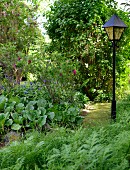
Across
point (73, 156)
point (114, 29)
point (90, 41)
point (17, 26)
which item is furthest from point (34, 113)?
Answer: point (17, 26)

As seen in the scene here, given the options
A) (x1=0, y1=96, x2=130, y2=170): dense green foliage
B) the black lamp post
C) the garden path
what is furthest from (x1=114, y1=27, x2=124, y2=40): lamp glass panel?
(x1=0, y1=96, x2=130, y2=170): dense green foliage

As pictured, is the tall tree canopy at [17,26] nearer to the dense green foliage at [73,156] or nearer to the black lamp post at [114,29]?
the black lamp post at [114,29]

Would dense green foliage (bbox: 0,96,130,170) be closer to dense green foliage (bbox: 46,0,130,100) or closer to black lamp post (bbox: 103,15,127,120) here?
black lamp post (bbox: 103,15,127,120)

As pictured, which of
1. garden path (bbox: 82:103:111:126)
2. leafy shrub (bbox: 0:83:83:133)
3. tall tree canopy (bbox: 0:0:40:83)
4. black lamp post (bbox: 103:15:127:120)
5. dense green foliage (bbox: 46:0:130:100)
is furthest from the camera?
tall tree canopy (bbox: 0:0:40:83)

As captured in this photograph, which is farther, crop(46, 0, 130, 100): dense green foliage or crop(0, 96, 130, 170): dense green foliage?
crop(46, 0, 130, 100): dense green foliage

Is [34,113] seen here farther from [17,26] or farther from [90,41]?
[17,26]

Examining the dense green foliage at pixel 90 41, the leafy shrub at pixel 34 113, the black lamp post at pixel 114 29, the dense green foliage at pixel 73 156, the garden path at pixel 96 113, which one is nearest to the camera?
the dense green foliage at pixel 73 156

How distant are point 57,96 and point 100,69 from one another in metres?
2.10

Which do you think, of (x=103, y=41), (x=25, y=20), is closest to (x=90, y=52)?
(x=103, y=41)

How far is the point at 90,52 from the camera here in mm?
6191

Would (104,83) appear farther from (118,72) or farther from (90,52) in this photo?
(90,52)

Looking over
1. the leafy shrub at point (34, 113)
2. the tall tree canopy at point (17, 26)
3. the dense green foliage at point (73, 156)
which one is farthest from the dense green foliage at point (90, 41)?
the dense green foliage at point (73, 156)

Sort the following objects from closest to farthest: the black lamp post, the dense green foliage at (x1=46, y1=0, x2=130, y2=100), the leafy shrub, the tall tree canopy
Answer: the leafy shrub → the black lamp post → the dense green foliage at (x1=46, y1=0, x2=130, y2=100) → the tall tree canopy

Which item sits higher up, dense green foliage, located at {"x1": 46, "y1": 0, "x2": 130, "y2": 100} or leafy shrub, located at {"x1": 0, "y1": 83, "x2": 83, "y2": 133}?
dense green foliage, located at {"x1": 46, "y1": 0, "x2": 130, "y2": 100}
